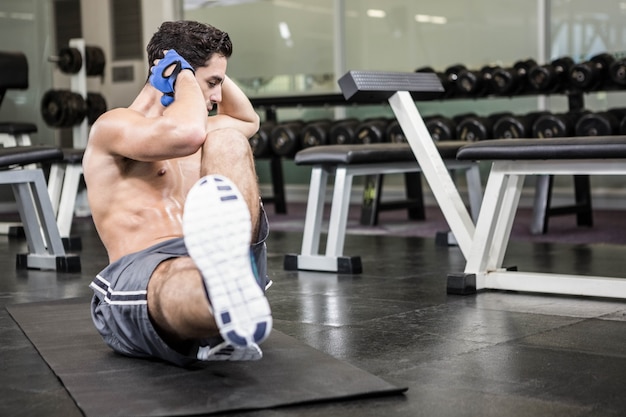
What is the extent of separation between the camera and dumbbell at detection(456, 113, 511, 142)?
578cm

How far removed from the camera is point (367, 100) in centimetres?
345

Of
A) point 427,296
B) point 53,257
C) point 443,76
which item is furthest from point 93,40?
point 427,296

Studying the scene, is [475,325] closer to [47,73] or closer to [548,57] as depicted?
[548,57]

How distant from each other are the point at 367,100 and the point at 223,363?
166 cm

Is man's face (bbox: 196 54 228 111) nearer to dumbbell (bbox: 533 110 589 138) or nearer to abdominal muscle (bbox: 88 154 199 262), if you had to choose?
abdominal muscle (bbox: 88 154 199 262)

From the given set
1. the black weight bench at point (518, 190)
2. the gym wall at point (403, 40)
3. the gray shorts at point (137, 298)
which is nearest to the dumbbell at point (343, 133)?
the gym wall at point (403, 40)

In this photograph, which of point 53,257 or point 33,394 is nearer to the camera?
point 33,394

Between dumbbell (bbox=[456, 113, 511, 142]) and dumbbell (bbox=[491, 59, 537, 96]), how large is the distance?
0.64 ft

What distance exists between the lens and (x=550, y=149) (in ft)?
9.34

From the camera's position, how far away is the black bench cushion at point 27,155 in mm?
3717

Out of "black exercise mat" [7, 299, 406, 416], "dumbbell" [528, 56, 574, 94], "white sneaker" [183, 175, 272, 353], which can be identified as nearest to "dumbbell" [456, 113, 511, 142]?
"dumbbell" [528, 56, 574, 94]

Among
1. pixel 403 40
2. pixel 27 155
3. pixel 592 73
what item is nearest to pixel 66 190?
pixel 27 155

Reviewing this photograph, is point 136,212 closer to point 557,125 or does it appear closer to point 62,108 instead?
point 557,125

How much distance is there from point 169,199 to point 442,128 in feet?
13.3
